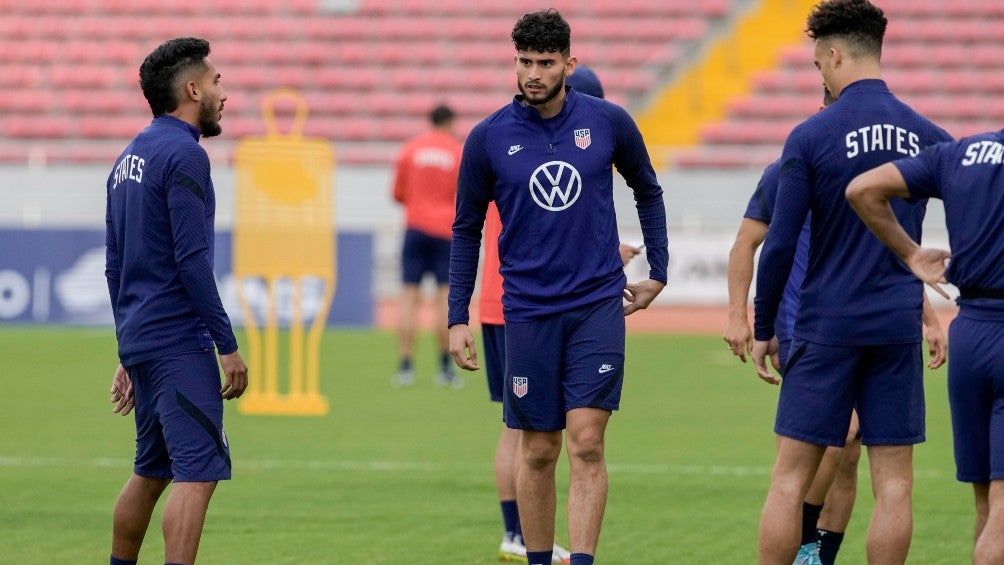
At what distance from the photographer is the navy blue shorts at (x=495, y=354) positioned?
736 cm

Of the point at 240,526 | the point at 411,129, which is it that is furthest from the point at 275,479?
the point at 411,129

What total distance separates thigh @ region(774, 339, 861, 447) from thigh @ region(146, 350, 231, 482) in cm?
199

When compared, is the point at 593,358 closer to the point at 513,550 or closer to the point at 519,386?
the point at 519,386

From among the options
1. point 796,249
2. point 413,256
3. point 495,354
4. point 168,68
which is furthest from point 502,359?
point 413,256

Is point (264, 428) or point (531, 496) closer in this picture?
point (531, 496)

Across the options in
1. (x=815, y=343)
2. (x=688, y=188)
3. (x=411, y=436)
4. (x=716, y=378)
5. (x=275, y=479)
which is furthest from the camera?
(x=688, y=188)

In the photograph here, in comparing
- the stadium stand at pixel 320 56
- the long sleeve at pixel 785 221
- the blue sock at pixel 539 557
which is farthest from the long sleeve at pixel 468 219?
the stadium stand at pixel 320 56

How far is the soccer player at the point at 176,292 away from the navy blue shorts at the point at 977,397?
241 centimetres

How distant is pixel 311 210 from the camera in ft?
41.3

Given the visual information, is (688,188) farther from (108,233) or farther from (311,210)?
(108,233)

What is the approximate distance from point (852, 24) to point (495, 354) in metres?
2.53

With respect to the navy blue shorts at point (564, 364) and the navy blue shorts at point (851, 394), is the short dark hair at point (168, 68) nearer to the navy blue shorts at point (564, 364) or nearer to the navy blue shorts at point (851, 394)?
the navy blue shorts at point (564, 364)

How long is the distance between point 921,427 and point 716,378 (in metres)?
9.52

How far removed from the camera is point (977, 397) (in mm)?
5109
